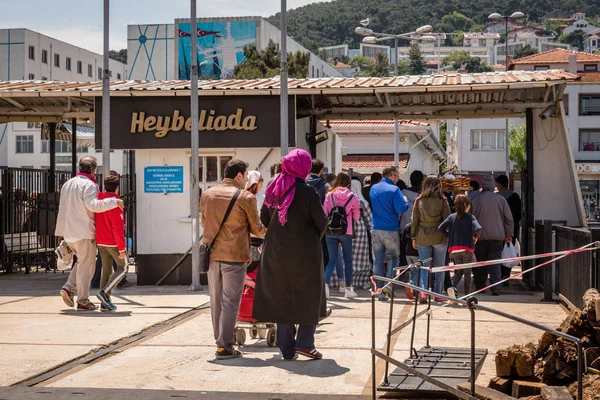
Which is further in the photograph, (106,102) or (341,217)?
(106,102)

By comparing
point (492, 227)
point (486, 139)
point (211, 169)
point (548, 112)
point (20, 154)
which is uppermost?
point (486, 139)

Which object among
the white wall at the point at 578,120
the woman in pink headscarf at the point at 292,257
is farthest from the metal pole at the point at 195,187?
the white wall at the point at 578,120

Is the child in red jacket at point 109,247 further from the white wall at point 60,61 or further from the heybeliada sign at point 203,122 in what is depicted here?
the white wall at point 60,61

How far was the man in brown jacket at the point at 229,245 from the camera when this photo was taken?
8.22 m

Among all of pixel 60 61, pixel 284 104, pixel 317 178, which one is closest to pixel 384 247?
pixel 317 178

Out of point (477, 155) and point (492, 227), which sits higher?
point (477, 155)

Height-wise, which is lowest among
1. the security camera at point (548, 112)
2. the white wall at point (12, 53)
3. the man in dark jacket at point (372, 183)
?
the man in dark jacket at point (372, 183)

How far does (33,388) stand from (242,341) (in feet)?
7.90

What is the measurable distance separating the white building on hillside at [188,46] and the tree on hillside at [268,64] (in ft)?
121

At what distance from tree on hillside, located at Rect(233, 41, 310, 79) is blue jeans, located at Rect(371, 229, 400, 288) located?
38.2 meters

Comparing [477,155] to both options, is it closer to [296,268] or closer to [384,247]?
[384,247]

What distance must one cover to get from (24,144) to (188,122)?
64094 millimetres

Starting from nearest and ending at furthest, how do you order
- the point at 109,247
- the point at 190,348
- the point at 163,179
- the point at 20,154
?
1. the point at 190,348
2. the point at 109,247
3. the point at 163,179
4. the point at 20,154

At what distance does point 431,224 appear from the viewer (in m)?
12.5
